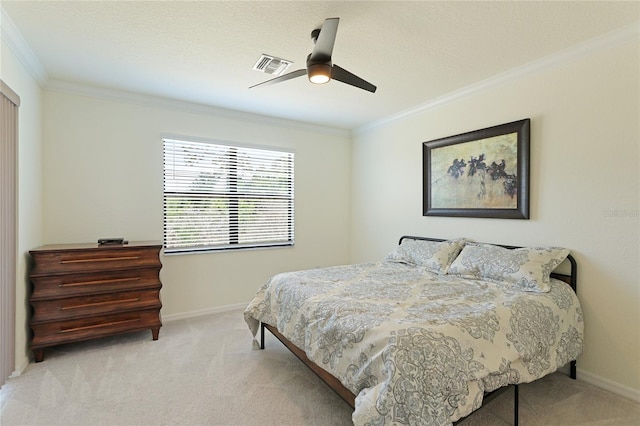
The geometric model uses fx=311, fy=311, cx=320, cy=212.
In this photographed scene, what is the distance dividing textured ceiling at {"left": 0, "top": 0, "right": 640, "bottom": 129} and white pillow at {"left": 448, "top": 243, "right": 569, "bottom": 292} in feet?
5.41

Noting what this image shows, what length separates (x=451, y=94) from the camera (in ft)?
11.2

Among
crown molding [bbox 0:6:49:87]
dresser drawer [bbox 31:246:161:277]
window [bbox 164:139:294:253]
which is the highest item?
crown molding [bbox 0:6:49:87]

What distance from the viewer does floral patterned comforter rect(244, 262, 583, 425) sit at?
145cm

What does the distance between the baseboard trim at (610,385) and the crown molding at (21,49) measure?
490cm

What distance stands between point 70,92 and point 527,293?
457 cm

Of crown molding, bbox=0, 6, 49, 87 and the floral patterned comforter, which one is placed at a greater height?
crown molding, bbox=0, 6, 49, 87

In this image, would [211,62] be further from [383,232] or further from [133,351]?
[383,232]

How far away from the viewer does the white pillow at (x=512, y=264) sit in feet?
7.85

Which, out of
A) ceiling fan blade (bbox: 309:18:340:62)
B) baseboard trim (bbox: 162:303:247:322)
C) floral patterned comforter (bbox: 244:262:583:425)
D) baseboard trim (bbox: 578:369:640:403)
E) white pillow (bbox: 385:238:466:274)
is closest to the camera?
floral patterned comforter (bbox: 244:262:583:425)

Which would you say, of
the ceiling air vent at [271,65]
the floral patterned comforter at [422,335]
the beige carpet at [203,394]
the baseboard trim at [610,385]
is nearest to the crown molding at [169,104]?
the ceiling air vent at [271,65]

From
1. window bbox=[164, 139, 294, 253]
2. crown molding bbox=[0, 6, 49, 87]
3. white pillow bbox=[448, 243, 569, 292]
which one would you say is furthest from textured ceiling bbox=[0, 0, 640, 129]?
white pillow bbox=[448, 243, 569, 292]

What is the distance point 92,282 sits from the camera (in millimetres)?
2893

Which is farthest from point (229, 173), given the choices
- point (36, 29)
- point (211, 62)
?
point (36, 29)

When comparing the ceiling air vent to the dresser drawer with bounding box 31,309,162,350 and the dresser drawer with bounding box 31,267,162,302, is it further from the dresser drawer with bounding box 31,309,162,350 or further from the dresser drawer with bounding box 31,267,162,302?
the dresser drawer with bounding box 31,309,162,350
